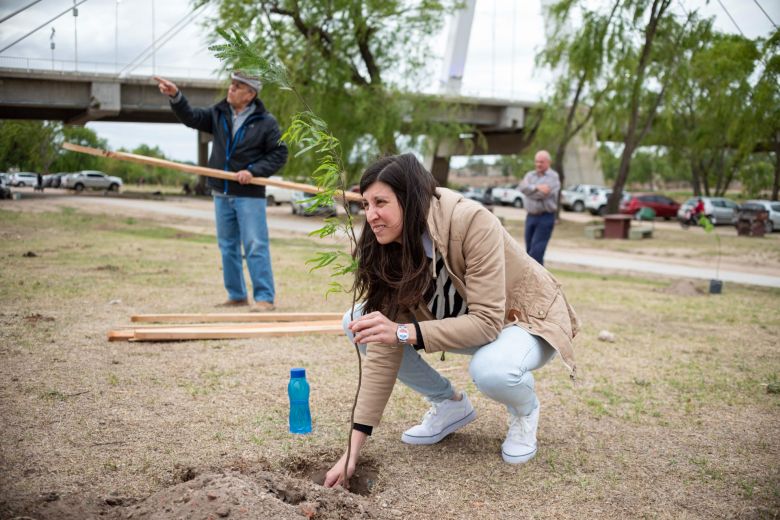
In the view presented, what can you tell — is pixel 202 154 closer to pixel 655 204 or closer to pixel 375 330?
pixel 655 204

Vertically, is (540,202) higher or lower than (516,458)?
higher

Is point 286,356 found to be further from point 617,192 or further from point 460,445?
point 617,192

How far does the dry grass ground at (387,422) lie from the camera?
281 centimetres

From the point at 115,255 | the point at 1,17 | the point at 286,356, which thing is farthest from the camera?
the point at 115,255

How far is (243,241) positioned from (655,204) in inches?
1251

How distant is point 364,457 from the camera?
317 cm

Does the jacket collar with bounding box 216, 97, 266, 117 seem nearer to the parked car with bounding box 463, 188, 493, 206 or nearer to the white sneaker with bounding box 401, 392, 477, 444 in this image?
the white sneaker with bounding box 401, 392, 477, 444

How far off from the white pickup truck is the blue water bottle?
39.9m

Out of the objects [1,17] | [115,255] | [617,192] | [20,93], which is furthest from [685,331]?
[20,93]

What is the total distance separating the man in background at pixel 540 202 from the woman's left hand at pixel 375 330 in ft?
24.0

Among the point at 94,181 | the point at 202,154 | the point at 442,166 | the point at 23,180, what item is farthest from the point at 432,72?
the point at 202,154

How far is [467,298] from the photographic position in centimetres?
282

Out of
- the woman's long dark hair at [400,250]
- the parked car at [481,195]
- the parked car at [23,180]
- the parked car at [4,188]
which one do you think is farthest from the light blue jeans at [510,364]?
the parked car at [481,195]

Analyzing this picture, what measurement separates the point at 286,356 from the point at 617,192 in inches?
854
